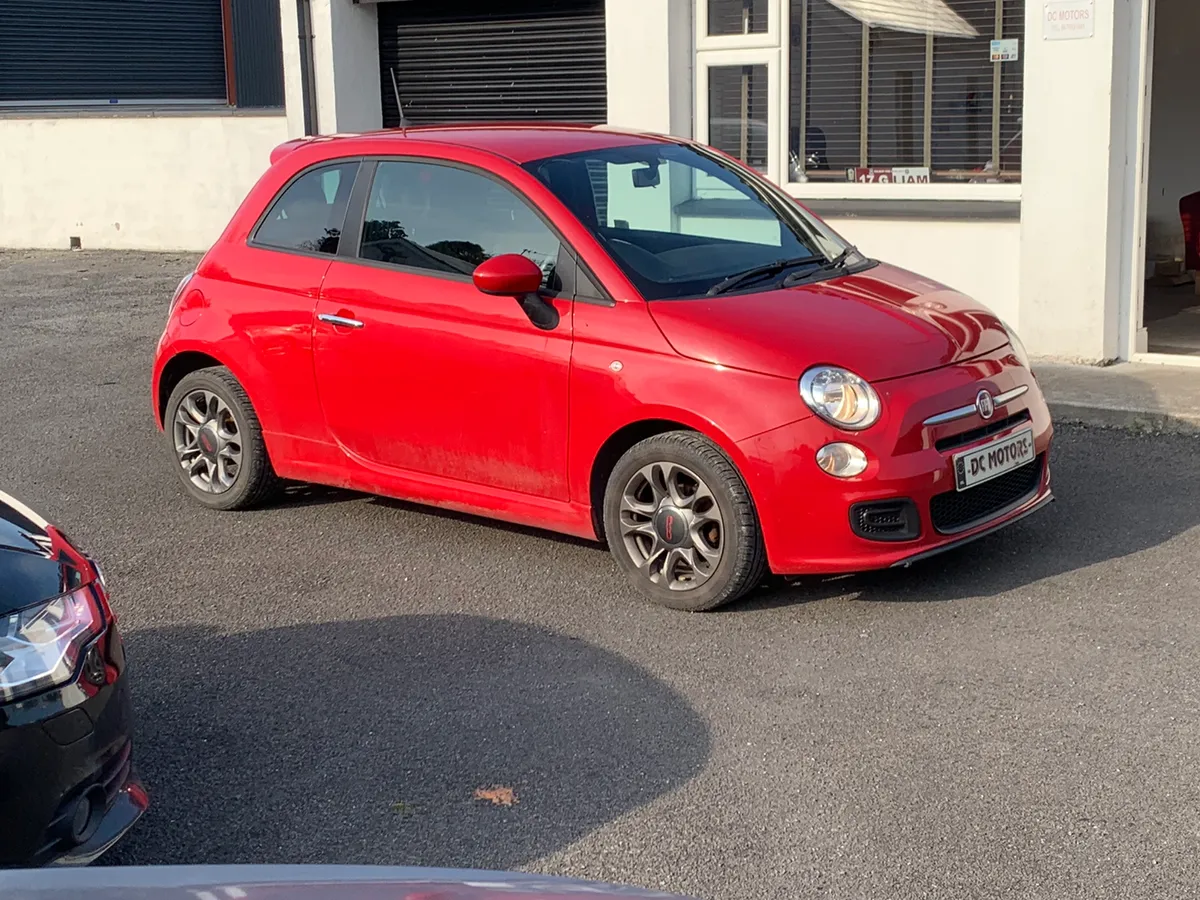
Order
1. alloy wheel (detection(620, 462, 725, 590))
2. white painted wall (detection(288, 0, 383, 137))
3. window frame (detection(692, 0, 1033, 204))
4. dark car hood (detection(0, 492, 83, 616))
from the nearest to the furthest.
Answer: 1. dark car hood (detection(0, 492, 83, 616))
2. alloy wheel (detection(620, 462, 725, 590))
3. window frame (detection(692, 0, 1033, 204))
4. white painted wall (detection(288, 0, 383, 137))

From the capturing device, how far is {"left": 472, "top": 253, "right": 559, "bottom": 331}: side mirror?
18.6 feet

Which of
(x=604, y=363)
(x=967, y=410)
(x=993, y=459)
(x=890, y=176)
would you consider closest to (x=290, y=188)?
(x=604, y=363)

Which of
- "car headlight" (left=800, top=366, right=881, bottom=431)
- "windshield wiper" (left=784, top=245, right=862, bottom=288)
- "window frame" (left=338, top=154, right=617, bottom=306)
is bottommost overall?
"car headlight" (left=800, top=366, right=881, bottom=431)

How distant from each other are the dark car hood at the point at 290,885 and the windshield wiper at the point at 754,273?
3.75m

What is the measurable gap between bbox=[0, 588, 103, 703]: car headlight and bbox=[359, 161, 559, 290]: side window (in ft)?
9.16

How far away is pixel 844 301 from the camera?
5.73 m

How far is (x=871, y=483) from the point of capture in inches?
204

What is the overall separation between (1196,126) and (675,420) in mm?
10797

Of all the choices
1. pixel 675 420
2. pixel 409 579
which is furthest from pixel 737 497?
pixel 409 579

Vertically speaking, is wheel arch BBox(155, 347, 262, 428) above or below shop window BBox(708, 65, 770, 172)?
below

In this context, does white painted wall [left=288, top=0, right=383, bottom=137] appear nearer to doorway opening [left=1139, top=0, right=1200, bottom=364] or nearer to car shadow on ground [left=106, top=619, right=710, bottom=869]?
doorway opening [left=1139, top=0, right=1200, bottom=364]

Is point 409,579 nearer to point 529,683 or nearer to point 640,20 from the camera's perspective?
point 529,683

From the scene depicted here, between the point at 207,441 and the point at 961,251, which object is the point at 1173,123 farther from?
the point at 207,441

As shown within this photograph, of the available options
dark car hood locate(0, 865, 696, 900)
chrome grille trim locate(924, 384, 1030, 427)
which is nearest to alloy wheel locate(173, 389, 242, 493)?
chrome grille trim locate(924, 384, 1030, 427)
